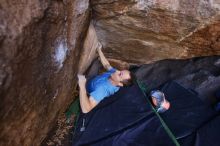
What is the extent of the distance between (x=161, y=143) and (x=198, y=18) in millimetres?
1808

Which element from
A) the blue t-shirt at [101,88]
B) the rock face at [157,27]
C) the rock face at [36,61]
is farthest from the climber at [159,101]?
the rock face at [36,61]

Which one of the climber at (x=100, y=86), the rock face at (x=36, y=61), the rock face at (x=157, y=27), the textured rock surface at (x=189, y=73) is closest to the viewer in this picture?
the rock face at (x=36, y=61)

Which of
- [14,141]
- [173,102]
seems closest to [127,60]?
[173,102]

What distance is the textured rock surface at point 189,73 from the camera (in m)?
5.38

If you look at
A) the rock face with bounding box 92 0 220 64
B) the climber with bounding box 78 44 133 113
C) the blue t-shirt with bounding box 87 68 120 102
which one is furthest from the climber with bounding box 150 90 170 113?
the rock face with bounding box 92 0 220 64

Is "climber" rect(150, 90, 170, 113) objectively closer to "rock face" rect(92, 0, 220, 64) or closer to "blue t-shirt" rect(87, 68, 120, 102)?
"blue t-shirt" rect(87, 68, 120, 102)

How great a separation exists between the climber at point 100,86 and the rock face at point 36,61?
26 cm

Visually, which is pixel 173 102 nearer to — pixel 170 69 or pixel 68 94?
pixel 170 69

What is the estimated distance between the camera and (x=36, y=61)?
3.55 meters

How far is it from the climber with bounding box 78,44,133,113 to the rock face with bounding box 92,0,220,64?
1.85 ft

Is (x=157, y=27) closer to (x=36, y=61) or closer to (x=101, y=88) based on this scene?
(x=101, y=88)

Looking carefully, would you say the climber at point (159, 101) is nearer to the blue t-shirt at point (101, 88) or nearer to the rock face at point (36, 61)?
the blue t-shirt at point (101, 88)

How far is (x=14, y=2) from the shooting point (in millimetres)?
3080

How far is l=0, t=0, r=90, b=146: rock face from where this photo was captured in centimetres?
311
